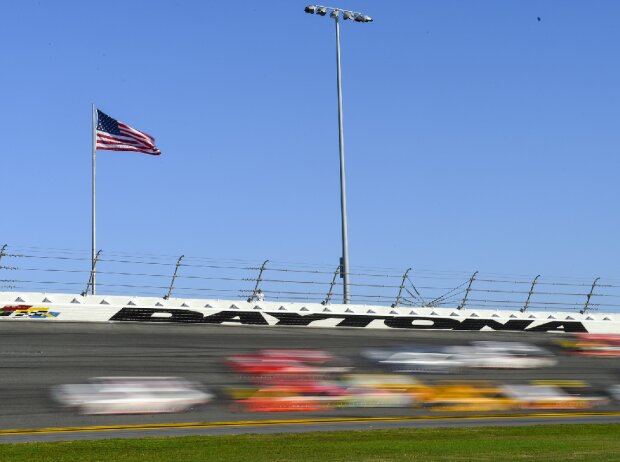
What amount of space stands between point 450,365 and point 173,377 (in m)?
6.31

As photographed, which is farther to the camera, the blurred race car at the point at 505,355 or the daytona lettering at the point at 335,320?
the daytona lettering at the point at 335,320

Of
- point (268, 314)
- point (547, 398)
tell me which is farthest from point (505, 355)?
point (268, 314)

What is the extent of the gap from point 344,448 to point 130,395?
436 cm

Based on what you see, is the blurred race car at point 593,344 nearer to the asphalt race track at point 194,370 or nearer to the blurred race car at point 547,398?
the asphalt race track at point 194,370

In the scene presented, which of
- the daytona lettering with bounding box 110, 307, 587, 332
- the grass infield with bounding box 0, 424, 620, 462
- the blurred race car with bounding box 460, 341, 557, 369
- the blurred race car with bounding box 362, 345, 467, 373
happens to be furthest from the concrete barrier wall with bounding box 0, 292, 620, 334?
the grass infield with bounding box 0, 424, 620, 462

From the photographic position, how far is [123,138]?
31.0 metres

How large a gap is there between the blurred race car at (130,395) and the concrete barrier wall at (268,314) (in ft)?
19.1

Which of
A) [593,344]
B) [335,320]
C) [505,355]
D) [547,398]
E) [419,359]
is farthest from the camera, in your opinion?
[593,344]

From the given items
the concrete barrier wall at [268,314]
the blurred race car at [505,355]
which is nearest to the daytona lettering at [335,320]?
the concrete barrier wall at [268,314]

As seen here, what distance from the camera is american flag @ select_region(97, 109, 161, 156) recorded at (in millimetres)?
30875

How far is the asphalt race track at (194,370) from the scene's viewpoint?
13656 millimetres

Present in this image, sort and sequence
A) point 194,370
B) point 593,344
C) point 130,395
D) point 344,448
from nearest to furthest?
point 344,448 < point 130,395 < point 194,370 < point 593,344

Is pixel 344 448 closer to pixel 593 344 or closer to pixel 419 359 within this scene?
pixel 419 359

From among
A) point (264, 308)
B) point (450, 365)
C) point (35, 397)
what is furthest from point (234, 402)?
point (264, 308)
